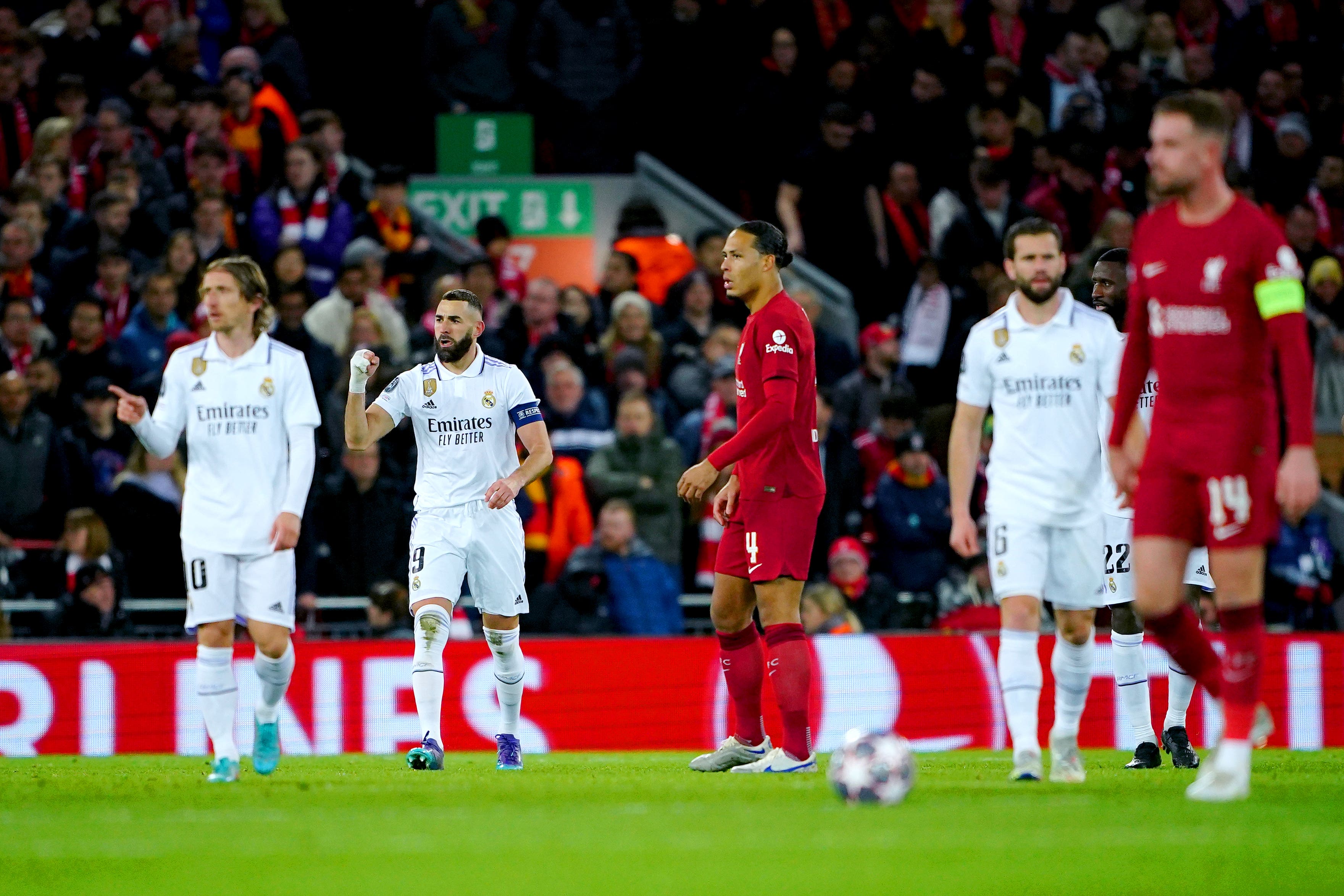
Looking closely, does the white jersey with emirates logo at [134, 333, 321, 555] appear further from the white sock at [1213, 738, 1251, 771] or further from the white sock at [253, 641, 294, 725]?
the white sock at [1213, 738, 1251, 771]

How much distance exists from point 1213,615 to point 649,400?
4.89 metres

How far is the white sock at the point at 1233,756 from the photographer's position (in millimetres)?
7152

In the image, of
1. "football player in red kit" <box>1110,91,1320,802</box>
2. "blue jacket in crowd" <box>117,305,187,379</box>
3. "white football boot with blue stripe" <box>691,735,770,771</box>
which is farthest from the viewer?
"blue jacket in crowd" <box>117,305,187,379</box>

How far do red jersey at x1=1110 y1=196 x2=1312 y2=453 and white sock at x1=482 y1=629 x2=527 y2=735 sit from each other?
445cm

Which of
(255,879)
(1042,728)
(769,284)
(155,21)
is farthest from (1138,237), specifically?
(155,21)

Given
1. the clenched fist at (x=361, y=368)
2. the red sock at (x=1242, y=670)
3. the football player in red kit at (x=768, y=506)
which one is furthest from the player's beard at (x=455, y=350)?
the red sock at (x=1242, y=670)

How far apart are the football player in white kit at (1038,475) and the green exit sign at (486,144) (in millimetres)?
12180

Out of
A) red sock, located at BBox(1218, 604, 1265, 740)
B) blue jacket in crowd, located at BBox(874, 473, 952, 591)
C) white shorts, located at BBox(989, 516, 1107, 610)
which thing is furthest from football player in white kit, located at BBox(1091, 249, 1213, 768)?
blue jacket in crowd, located at BBox(874, 473, 952, 591)

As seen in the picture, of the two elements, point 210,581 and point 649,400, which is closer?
point 210,581

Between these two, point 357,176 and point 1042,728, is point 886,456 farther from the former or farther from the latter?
point 357,176

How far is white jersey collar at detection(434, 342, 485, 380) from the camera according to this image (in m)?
10.8

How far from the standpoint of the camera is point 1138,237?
7645 millimetres

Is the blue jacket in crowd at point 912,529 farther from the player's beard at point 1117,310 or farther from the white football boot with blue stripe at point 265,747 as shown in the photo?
the white football boot with blue stripe at point 265,747

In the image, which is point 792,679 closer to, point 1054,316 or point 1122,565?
point 1122,565
